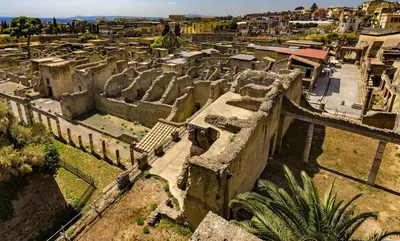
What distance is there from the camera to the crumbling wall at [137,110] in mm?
24255

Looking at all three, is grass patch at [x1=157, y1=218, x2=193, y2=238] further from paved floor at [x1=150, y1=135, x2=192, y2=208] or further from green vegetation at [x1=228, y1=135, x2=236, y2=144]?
green vegetation at [x1=228, y1=135, x2=236, y2=144]

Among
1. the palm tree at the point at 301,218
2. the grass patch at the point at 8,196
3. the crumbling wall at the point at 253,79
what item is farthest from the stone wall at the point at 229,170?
the grass patch at the point at 8,196

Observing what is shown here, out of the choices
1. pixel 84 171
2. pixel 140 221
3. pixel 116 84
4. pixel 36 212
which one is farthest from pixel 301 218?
pixel 116 84

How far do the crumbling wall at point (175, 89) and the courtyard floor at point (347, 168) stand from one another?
12.3 m

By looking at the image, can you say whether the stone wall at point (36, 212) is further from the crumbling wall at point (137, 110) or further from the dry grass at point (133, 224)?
the crumbling wall at point (137, 110)

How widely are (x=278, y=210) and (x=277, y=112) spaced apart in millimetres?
8880

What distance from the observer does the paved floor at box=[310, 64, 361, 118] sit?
91.0 feet

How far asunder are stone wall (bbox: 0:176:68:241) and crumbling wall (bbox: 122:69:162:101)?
45.9 ft

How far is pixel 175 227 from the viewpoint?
1220 cm

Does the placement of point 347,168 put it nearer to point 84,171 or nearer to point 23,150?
point 84,171

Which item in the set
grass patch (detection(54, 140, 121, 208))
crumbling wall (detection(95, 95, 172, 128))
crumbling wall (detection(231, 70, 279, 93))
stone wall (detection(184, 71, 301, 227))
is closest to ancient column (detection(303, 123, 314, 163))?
stone wall (detection(184, 71, 301, 227))

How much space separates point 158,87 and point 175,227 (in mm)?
18628

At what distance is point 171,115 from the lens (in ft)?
75.5

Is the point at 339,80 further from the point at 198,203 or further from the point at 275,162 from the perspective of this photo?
the point at 198,203
